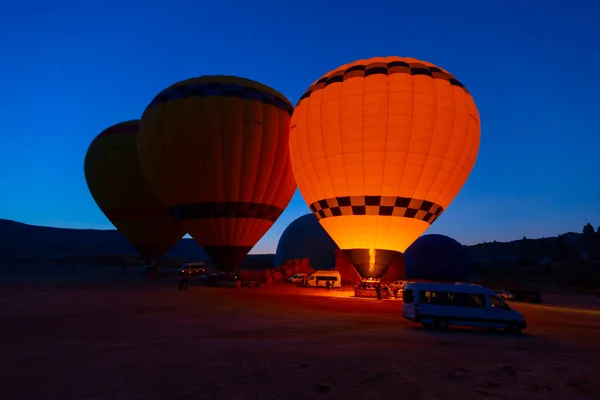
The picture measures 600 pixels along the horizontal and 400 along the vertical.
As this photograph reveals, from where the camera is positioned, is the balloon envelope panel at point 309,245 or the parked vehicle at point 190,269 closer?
the parked vehicle at point 190,269

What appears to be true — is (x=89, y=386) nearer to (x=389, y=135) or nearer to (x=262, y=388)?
(x=262, y=388)

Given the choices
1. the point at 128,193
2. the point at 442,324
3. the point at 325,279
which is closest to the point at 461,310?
the point at 442,324

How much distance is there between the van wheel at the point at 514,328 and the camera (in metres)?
13.5

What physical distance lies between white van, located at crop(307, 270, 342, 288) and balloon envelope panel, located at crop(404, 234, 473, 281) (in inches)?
555

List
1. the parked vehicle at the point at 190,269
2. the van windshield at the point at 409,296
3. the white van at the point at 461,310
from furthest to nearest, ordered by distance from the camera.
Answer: the parked vehicle at the point at 190,269
the van windshield at the point at 409,296
the white van at the point at 461,310

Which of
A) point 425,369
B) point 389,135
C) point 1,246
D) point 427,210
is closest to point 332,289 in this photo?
point 427,210

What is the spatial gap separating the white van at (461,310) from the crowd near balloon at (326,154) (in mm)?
7742

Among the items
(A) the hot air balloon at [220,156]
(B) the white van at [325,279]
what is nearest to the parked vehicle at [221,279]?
(A) the hot air balloon at [220,156]

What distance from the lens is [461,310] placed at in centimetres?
1396

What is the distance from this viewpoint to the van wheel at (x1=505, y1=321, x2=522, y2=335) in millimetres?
13531

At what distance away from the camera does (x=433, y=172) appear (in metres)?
22.1

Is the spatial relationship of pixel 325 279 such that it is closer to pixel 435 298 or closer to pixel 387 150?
pixel 387 150

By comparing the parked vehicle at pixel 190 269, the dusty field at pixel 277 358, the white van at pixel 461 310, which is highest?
the parked vehicle at pixel 190 269

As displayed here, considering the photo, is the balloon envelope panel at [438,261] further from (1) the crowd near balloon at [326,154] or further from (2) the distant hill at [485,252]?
(1) the crowd near balloon at [326,154]
